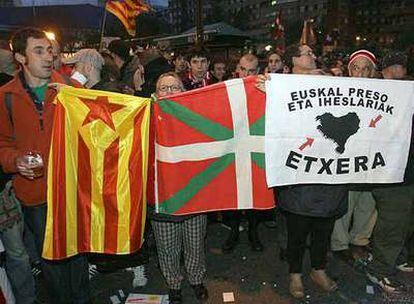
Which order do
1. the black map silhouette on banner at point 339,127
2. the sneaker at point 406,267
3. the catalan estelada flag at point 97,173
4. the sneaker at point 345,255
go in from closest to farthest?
the catalan estelada flag at point 97,173 < the black map silhouette on banner at point 339,127 < the sneaker at point 406,267 < the sneaker at point 345,255

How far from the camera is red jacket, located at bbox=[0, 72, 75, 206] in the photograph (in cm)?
307

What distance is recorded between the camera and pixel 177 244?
364cm

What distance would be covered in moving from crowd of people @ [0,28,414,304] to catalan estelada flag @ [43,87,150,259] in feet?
0.66

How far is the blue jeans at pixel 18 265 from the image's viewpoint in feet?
10.7

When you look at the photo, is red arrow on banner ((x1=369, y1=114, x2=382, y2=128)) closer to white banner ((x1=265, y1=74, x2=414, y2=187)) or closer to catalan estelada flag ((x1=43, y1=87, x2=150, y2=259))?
white banner ((x1=265, y1=74, x2=414, y2=187))

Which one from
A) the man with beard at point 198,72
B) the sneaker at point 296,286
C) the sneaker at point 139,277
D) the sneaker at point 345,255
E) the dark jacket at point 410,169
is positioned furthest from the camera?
the man with beard at point 198,72

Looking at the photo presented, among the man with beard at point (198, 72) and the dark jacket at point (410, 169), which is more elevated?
the man with beard at point (198, 72)

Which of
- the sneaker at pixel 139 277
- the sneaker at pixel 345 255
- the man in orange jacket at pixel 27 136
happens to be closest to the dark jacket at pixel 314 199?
the sneaker at pixel 345 255

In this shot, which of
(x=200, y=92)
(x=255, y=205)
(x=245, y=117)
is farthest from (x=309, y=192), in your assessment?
(x=200, y=92)

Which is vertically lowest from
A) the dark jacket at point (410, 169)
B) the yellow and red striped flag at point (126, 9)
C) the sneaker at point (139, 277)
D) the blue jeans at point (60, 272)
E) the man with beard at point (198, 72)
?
the sneaker at point (139, 277)

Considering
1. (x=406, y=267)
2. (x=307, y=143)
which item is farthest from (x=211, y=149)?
(x=406, y=267)

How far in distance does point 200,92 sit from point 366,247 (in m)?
2.71

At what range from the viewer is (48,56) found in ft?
10.4

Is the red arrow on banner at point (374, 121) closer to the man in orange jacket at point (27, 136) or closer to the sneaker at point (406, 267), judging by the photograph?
the sneaker at point (406, 267)
